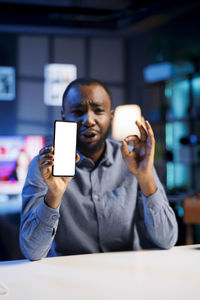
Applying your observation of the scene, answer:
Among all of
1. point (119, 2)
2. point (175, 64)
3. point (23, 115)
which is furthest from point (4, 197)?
point (119, 2)

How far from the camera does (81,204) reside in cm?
126

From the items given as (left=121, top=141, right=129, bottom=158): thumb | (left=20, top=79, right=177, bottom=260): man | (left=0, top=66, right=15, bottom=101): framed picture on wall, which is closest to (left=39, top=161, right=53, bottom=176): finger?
(left=20, top=79, right=177, bottom=260): man

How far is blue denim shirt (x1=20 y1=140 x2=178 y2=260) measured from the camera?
1.21 m

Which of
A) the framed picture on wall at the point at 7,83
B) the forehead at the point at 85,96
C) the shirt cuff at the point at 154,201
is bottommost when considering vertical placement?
the shirt cuff at the point at 154,201

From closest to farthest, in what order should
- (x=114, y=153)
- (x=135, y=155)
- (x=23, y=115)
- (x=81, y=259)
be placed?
(x=81, y=259) < (x=135, y=155) < (x=114, y=153) < (x=23, y=115)

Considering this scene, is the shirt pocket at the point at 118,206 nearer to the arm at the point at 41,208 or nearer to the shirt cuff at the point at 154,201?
the shirt cuff at the point at 154,201

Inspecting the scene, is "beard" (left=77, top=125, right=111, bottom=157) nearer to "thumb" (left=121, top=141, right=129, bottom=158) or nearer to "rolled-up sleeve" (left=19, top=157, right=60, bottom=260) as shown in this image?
"thumb" (left=121, top=141, right=129, bottom=158)

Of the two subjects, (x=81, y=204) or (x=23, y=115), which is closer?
(x=81, y=204)

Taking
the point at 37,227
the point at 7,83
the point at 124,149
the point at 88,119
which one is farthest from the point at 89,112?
the point at 7,83

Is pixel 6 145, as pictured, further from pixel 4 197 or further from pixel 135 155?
pixel 135 155

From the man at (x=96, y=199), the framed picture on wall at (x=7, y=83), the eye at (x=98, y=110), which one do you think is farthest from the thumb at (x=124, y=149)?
the framed picture on wall at (x=7, y=83)

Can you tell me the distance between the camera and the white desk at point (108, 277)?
833 millimetres

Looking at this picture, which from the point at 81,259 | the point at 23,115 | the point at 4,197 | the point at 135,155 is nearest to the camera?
the point at 81,259

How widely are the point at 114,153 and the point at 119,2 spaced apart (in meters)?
3.69
